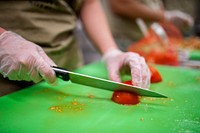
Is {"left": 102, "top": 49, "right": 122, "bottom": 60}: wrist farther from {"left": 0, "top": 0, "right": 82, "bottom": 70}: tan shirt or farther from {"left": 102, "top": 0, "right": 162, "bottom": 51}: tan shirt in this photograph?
{"left": 102, "top": 0, "right": 162, "bottom": 51}: tan shirt

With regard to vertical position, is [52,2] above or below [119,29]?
above

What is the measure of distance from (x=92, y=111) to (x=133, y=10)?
1341 millimetres

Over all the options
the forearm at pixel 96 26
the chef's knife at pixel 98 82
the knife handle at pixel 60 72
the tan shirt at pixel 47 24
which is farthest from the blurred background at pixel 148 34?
the knife handle at pixel 60 72

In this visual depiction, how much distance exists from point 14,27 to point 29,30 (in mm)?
55

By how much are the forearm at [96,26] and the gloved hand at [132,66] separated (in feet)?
0.36

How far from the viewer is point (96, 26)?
4.29ft

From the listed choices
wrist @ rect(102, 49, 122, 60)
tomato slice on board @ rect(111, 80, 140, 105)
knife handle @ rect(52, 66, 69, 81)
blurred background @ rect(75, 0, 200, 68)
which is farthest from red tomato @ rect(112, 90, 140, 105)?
blurred background @ rect(75, 0, 200, 68)

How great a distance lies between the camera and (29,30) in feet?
3.31

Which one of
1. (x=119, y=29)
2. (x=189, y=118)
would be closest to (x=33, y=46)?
(x=189, y=118)

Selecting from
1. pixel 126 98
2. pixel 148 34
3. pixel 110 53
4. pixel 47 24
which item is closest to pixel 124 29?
pixel 148 34

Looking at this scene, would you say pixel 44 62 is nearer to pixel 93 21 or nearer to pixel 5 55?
pixel 5 55

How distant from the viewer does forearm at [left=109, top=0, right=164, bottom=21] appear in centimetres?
199

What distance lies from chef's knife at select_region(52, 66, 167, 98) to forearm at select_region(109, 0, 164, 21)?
3.92 feet

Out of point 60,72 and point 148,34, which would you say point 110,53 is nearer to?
point 60,72
